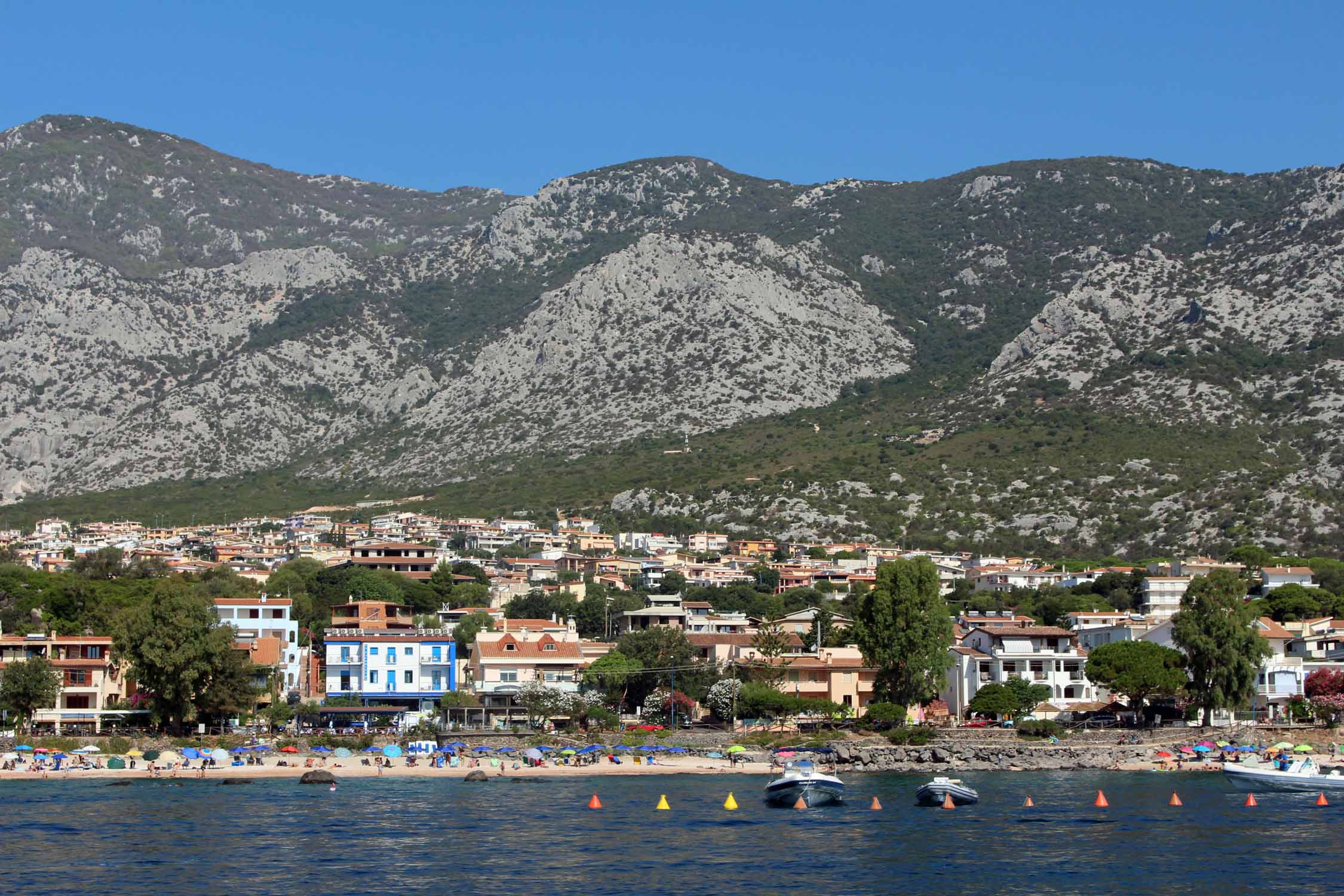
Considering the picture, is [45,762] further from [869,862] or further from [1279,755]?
[1279,755]

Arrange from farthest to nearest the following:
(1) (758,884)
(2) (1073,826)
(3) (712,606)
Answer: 1. (3) (712,606)
2. (2) (1073,826)
3. (1) (758,884)

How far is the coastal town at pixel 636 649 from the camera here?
98.9 meters

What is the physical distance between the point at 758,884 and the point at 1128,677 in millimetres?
49488

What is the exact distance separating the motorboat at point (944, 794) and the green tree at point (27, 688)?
51.4m

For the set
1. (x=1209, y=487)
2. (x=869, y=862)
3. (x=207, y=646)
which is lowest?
(x=869, y=862)

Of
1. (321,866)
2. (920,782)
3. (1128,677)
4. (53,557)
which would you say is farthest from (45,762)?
(53,557)

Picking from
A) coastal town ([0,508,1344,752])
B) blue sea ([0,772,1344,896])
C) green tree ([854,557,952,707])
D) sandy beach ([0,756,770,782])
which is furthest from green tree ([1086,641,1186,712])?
sandy beach ([0,756,770,782])

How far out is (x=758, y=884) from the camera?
171 ft

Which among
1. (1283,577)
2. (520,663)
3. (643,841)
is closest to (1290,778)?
(643,841)

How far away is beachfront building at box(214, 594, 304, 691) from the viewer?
110188 millimetres

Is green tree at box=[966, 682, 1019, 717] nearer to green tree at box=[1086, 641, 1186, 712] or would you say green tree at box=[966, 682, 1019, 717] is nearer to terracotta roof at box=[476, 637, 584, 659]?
green tree at box=[1086, 641, 1186, 712]

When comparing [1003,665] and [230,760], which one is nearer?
[230,760]

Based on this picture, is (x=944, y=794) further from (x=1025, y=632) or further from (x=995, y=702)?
(x=1025, y=632)

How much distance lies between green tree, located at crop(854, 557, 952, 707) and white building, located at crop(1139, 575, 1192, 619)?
1818 inches
